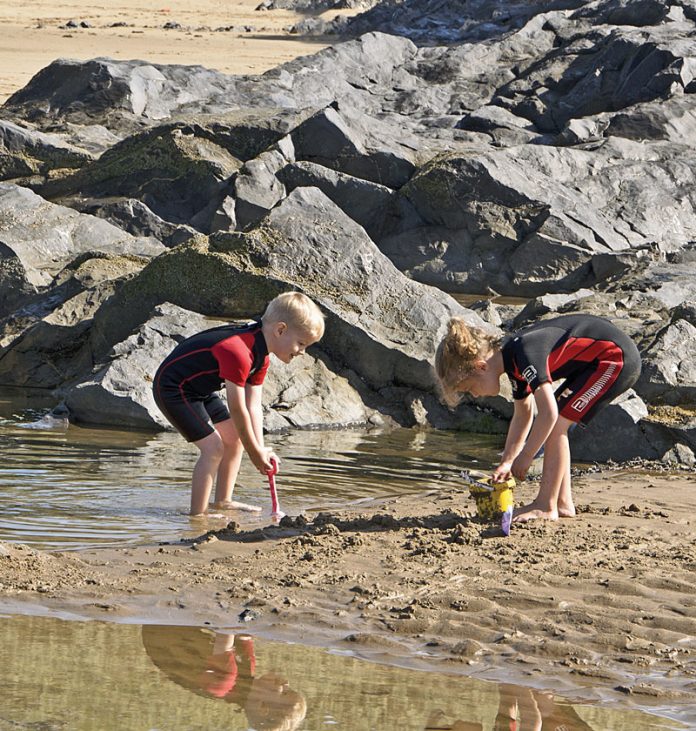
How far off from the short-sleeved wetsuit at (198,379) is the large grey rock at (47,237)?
7.20m

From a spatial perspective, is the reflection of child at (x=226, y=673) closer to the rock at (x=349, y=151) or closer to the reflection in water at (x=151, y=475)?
the reflection in water at (x=151, y=475)

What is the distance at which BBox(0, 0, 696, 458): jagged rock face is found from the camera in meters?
10.6

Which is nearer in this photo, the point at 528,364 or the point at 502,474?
the point at 502,474

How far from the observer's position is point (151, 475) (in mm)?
7953

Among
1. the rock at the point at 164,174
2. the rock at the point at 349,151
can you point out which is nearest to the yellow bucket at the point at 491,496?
the rock at the point at 349,151

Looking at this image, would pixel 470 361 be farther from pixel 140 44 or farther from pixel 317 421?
pixel 140 44

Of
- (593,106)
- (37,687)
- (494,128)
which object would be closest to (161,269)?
(37,687)

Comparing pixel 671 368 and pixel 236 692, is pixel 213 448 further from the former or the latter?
pixel 671 368

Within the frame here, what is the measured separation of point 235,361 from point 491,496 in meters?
1.50

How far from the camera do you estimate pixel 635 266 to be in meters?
14.0

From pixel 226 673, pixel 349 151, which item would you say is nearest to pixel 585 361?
pixel 226 673

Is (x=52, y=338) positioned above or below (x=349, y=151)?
below

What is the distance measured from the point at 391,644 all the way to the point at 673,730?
44.9 inches

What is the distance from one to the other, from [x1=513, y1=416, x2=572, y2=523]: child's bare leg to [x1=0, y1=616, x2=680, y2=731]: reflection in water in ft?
7.52
